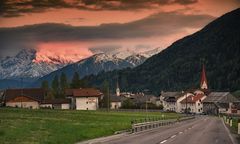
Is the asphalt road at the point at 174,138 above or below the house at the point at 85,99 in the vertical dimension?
below

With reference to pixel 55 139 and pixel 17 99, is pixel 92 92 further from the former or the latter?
pixel 55 139

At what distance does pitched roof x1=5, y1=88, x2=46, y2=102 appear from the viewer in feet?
605

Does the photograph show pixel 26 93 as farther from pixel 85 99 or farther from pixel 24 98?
pixel 85 99

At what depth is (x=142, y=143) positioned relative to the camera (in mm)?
35969

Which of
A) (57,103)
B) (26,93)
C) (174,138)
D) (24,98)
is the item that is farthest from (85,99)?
(174,138)

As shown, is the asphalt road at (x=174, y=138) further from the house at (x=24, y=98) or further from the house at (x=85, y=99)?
the house at (x=85, y=99)

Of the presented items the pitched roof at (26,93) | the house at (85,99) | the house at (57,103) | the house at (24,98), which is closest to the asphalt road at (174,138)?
the house at (24,98)

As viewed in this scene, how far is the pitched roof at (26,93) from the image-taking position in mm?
184450

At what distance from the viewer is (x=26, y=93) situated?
190 m

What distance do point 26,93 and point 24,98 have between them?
9.29 m

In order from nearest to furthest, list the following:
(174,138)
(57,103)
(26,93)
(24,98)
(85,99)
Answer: (174,138)
(24,98)
(57,103)
(85,99)
(26,93)

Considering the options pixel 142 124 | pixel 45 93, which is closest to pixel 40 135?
pixel 142 124

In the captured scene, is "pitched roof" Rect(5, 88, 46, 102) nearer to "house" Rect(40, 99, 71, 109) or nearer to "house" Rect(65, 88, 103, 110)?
"house" Rect(40, 99, 71, 109)

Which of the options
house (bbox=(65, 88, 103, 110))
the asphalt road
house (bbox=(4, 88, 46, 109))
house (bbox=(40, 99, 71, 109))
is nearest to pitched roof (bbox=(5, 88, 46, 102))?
house (bbox=(4, 88, 46, 109))
